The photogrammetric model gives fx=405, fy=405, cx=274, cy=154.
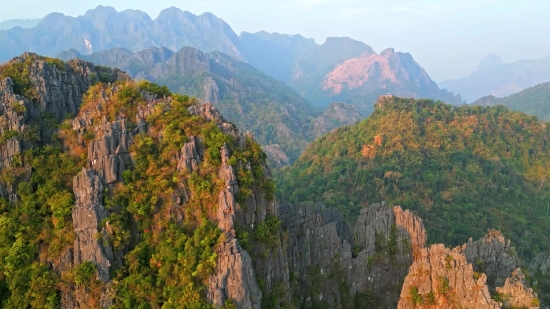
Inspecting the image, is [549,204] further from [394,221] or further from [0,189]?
[0,189]

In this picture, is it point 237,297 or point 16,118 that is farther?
point 16,118

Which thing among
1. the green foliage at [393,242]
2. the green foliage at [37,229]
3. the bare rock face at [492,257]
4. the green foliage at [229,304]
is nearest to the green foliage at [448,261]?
the bare rock face at [492,257]

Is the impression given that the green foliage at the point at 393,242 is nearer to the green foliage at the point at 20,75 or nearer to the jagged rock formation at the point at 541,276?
the jagged rock formation at the point at 541,276

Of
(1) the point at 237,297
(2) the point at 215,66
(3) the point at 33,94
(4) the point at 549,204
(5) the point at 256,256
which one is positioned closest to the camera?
(1) the point at 237,297

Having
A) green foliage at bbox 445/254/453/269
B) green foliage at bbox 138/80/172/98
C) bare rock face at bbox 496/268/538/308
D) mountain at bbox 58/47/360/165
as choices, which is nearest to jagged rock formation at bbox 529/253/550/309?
bare rock face at bbox 496/268/538/308

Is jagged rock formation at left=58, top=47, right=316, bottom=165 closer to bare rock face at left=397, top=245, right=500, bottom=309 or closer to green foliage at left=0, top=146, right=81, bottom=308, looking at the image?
bare rock face at left=397, top=245, right=500, bottom=309

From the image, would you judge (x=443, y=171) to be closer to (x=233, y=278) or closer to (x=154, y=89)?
(x=154, y=89)

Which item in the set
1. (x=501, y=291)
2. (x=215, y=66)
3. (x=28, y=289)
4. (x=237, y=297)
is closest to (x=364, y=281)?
(x=501, y=291)
